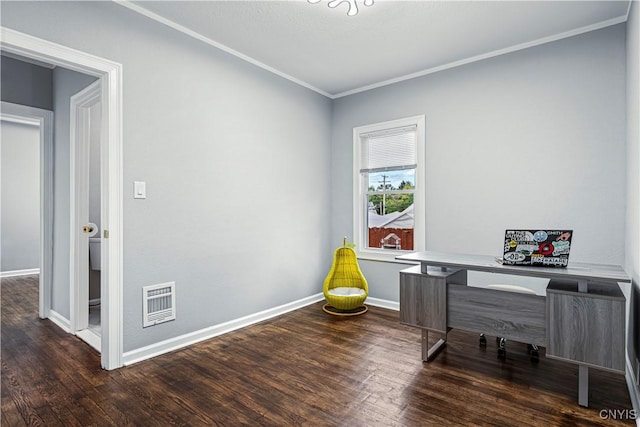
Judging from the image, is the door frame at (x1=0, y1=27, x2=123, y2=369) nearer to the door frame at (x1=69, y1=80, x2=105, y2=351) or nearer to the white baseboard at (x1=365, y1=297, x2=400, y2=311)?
the door frame at (x1=69, y1=80, x2=105, y2=351)

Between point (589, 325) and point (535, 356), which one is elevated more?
point (589, 325)

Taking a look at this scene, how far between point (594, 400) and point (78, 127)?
467 cm

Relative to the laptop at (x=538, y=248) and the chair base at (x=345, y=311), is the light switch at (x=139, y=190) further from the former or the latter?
the laptop at (x=538, y=248)

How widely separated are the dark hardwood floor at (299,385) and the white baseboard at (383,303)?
85cm

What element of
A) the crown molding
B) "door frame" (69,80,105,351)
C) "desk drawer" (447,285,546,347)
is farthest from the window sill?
"door frame" (69,80,105,351)

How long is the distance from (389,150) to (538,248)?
7.51 ft

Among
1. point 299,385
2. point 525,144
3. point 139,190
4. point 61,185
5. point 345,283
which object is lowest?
point 299,385

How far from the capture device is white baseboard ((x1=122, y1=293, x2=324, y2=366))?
2580mm

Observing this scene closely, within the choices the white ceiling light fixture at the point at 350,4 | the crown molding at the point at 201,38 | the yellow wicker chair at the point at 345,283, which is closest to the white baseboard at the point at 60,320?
the yellow wicker chair at the point at 345,283

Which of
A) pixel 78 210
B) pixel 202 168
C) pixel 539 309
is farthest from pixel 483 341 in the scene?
pixel 78 210

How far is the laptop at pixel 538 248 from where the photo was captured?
2100 mm

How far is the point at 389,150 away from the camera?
414 centimetres

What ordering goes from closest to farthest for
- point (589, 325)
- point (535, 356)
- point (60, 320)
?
point (589, 325)
point (535, 356)
point (60, 320)

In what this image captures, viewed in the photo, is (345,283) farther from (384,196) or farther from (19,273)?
(19,273)
